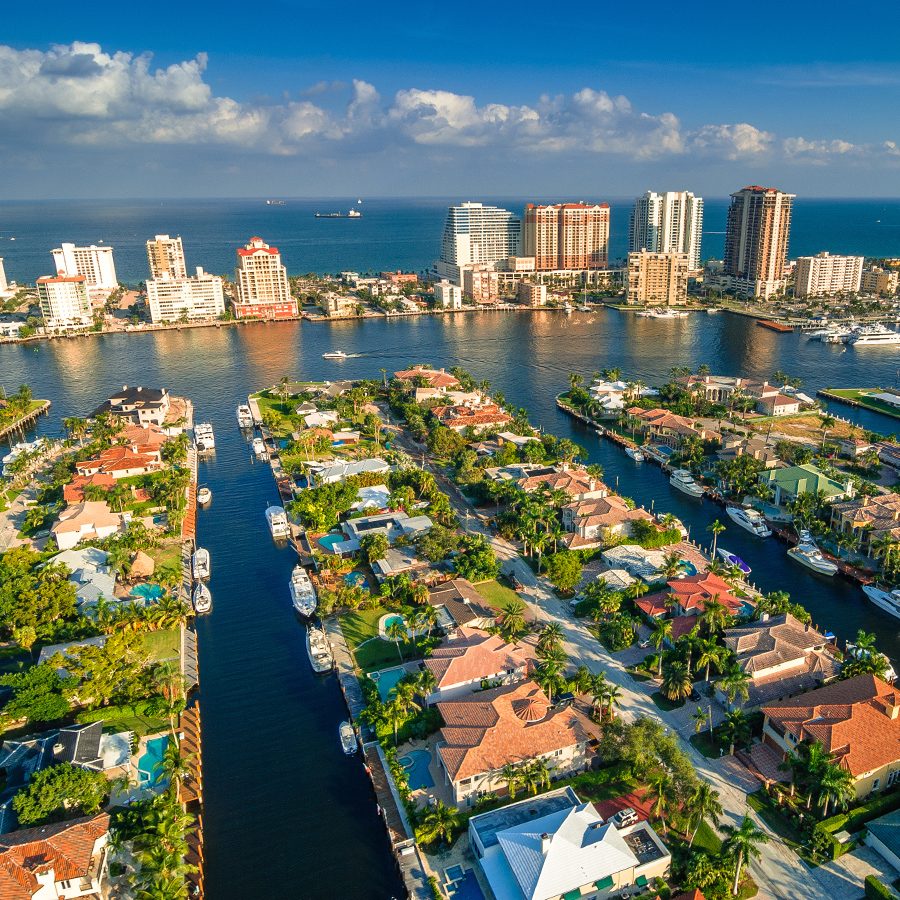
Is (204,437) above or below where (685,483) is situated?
above

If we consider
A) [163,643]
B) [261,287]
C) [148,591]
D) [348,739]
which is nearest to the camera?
[348,739]

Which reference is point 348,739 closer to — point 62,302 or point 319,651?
point 319,651

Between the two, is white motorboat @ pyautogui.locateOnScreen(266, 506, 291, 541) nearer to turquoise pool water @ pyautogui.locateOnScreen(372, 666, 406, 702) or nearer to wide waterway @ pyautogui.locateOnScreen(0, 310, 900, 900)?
wide waterway @ pyautogui.locateOnScreen(0, 310, 900, 900)

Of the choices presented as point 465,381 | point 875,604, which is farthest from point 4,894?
point 465,381

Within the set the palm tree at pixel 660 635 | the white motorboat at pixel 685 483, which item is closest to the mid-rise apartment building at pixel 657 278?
the white motorboat at pixel 685 483

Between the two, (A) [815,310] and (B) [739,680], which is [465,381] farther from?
(A) [815,310]

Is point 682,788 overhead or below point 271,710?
overhead

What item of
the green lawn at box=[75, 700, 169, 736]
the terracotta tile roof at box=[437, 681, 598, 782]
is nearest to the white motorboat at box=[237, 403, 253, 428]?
the green lawn at box=[75, 700, 169, 736]

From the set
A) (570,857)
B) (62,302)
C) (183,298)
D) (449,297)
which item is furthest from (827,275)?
(570,857)
